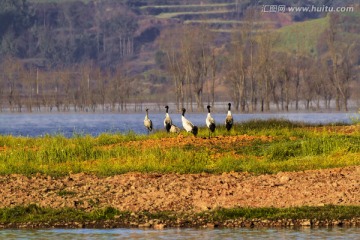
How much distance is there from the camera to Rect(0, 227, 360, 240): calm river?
2039cm

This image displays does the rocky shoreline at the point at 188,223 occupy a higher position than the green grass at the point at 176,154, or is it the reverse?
the green grass at the point at 176,154

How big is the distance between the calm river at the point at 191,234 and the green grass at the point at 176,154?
6807mm

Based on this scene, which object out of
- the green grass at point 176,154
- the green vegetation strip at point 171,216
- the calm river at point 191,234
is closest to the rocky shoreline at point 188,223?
the green vegetation strip at point 171,216

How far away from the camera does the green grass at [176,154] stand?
29.0 m

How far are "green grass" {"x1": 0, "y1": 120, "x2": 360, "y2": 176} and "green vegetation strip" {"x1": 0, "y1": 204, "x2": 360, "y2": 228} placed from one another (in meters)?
5.44

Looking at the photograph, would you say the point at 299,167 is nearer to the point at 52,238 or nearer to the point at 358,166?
the point at 358,166

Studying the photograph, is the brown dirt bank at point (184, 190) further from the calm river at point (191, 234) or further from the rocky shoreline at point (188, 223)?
the calm river at point (191, 234)

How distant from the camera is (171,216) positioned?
2223 centimetres

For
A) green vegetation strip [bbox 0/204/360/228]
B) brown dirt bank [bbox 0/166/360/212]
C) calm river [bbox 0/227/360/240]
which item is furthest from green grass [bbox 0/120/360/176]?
calm river [bbox 0/227/360/240]

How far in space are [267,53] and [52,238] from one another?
126553 mm

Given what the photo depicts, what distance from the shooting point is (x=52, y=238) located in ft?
67.7

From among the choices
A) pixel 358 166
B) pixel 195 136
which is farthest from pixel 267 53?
pixel 358 166

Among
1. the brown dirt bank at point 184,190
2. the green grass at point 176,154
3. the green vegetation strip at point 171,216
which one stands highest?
the green grass at point 176,154

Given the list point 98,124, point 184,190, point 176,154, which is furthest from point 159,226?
point 98,124
